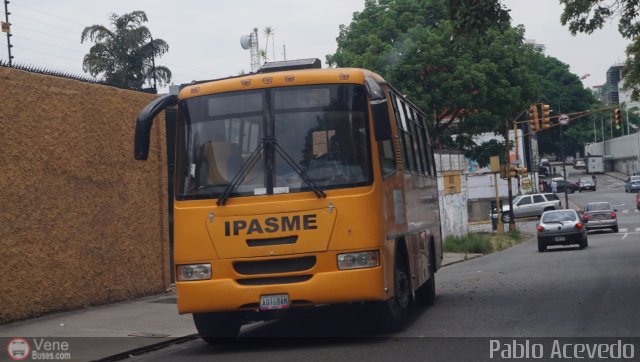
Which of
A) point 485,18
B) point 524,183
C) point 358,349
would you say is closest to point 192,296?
point 358,349

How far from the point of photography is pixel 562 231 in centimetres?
3164

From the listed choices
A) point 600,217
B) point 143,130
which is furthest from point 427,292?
point 600,217

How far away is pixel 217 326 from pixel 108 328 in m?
2.72

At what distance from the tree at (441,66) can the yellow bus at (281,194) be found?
31875 millimetres

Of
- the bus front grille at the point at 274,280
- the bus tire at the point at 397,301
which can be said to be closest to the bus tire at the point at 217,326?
the bus front grille at the point at 274,280

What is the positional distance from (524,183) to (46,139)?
192ft

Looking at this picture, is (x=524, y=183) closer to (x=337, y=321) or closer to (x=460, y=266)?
(x=460, y=266)

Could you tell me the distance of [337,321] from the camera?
13.6 meters

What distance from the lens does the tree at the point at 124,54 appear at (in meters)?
46.8

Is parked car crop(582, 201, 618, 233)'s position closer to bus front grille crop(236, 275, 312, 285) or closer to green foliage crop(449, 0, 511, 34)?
green foliage crop(449, 0, 511, 34)

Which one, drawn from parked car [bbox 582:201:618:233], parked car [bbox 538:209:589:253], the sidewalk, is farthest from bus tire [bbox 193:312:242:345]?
→ parked car [bbox 582:201:618:233]

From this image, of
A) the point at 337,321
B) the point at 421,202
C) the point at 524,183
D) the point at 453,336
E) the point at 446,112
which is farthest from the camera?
the point at 524,183

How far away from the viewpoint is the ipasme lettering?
10.5 meters

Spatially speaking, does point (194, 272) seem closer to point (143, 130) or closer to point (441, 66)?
point (143, 130)
